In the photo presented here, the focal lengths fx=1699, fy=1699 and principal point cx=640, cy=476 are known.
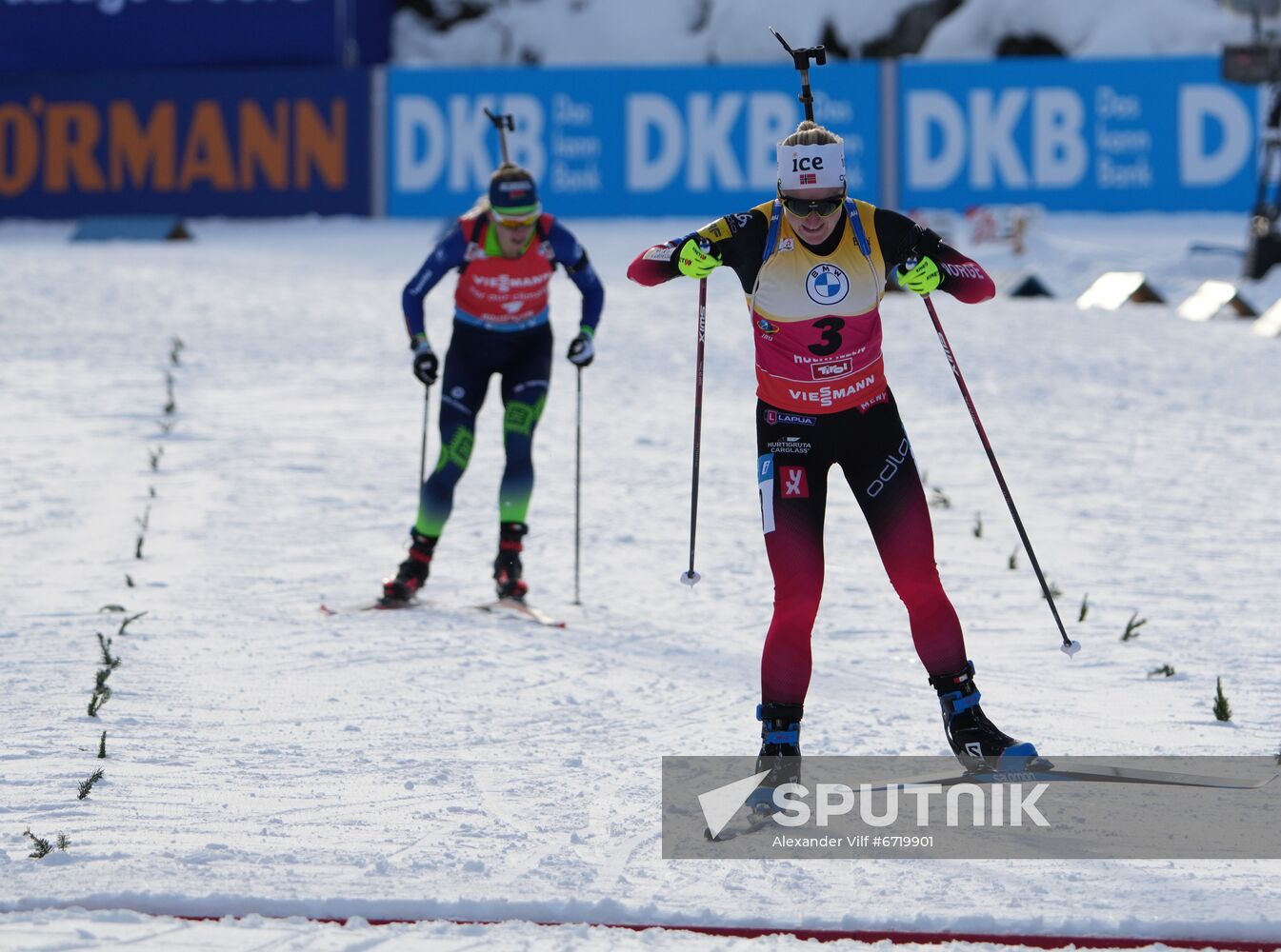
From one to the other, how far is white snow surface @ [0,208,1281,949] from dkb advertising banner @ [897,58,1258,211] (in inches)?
218

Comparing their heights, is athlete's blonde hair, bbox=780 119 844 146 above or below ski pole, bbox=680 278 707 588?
above

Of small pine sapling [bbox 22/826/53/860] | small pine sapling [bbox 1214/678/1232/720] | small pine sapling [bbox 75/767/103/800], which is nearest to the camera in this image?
small pine sapling [bbox 22/826/53/860]

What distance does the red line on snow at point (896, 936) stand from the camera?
3836 millimetres

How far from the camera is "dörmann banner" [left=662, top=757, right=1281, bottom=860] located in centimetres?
448

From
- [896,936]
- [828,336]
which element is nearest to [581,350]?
[828,336]

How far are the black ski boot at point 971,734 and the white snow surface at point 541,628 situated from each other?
1.50ft

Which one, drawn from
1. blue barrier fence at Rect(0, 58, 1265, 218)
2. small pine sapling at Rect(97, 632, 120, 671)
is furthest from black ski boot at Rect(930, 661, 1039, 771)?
blue barrier fence at Rect(0, 58, 1265, 218)

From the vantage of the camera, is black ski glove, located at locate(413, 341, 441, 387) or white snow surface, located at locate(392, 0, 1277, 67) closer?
black ski glove, located at locate(413, 341, 441, 387)

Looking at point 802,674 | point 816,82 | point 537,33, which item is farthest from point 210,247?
point 802,674

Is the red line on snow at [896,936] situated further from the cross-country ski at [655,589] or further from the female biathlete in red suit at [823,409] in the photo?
the female biathlete in red suit at [823,409]

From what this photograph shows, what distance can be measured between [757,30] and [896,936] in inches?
932

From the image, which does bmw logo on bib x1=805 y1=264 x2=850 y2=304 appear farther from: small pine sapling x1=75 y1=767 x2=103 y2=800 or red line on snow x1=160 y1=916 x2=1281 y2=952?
small pine sapling x1=75 y1=767 x2=103 y2=800

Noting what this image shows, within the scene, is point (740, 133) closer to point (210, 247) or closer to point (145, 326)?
point (210, 247)

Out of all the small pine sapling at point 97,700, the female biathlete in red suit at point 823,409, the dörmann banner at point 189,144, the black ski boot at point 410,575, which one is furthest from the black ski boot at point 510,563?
the dörmann banner at point 189,144
